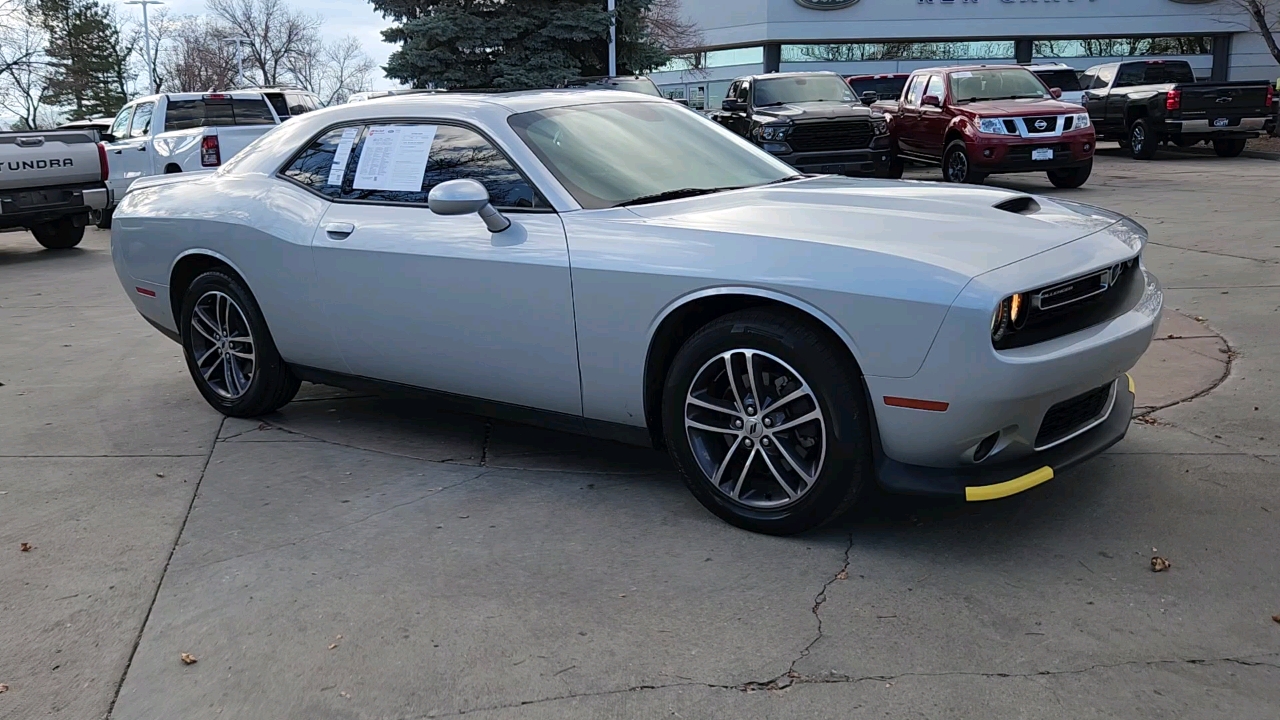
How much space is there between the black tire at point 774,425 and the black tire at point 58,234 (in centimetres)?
1236

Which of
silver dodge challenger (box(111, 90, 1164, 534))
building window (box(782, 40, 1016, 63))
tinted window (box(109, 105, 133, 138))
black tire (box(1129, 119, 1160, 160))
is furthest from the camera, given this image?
building window (box(782, 40, 1016, 63))

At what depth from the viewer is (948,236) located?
3705 mm

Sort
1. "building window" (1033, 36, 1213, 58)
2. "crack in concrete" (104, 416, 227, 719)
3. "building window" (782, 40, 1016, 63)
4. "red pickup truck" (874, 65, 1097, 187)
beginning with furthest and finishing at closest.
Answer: "building window" (782, 40, 1016, 63), "building window" (1033, 36, 1213, 58), "red pickup truck" (874, 65, 1097, 187), "crack in concrete" (104, 416, 227, 719)

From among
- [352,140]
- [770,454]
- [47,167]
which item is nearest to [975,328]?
[770,454]

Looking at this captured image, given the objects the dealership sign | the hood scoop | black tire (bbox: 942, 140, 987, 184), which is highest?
the dealership sign

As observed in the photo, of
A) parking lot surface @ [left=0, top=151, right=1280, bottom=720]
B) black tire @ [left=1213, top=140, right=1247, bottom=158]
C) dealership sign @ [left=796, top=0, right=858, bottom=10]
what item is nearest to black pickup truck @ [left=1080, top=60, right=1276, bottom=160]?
black tire @ [left=1213, top=140, right=1247, bottom=158]

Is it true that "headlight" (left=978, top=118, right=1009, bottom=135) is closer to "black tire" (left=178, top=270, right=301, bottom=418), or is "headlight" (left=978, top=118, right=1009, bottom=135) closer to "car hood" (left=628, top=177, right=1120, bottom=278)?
"car hood" (left=628, top=177, right=1120, bottom=278)

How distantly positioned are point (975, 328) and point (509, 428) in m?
2.67

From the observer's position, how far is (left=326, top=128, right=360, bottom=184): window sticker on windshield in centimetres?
514

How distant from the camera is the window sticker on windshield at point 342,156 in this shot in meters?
5.14

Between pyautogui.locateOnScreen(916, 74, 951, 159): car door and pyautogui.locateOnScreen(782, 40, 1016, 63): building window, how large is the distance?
130ft

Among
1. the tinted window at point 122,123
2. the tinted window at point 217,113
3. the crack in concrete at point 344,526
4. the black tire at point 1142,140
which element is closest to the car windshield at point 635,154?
the crack in concrete at point 344,526

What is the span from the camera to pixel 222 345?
18.8 ft

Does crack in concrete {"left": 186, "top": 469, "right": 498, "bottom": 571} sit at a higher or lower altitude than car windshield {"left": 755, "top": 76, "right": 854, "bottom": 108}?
lower
